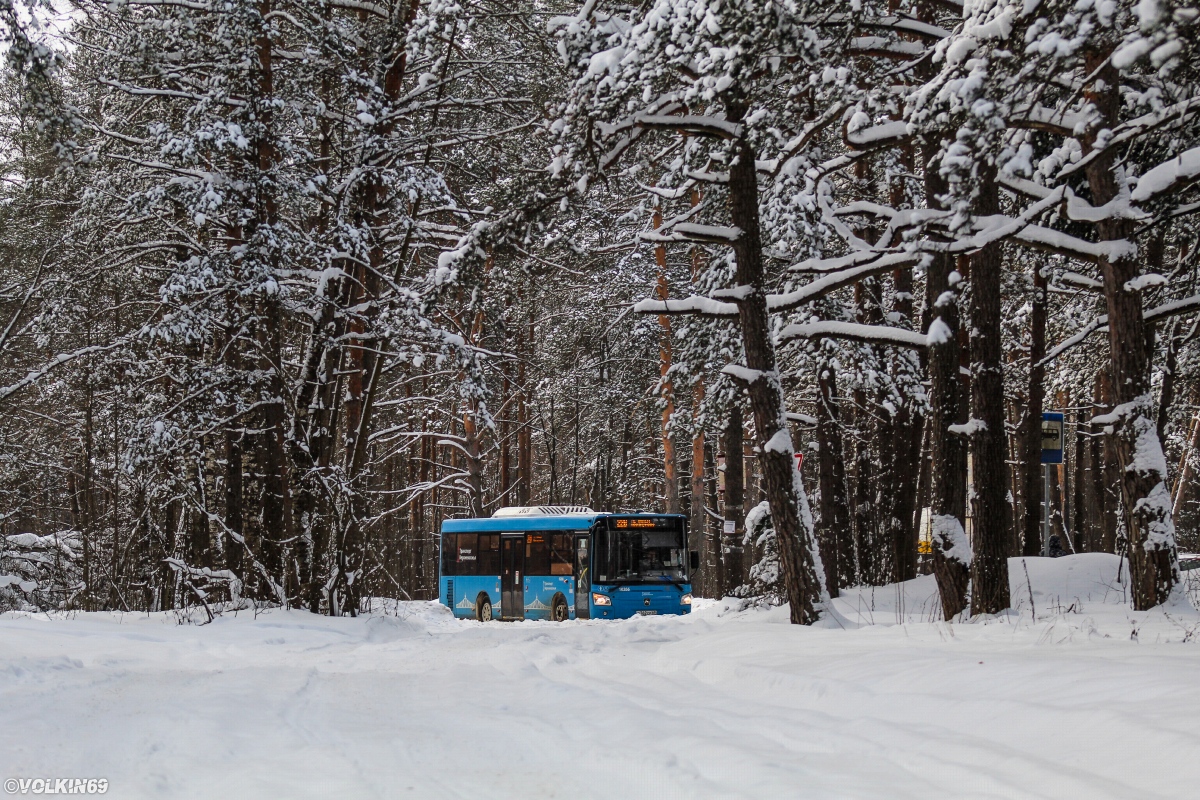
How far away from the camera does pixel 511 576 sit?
2869 cm

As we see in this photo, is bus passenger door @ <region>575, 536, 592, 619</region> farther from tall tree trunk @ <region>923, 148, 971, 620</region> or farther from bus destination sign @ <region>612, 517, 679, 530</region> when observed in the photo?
tall tree trunk @ <region>923, 148, 971, 620</region>

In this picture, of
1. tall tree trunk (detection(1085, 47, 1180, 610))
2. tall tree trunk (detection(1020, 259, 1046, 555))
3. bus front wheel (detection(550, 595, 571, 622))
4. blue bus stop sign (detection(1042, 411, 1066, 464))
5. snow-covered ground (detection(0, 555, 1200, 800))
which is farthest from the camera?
bus front wheel (detection(550, 595, 571, 622))

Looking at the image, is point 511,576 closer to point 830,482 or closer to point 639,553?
point 639,553

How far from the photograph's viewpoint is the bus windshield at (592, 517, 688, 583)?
26.4 metres

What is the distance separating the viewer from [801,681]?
8945 mm

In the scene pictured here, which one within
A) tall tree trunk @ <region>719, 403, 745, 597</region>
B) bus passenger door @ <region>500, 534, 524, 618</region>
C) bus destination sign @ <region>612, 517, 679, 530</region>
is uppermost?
tall tree trunk @ <region>719, 403, 745, 597</region>

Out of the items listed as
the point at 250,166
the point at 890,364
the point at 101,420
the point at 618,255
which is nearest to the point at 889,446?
the point at 890,364

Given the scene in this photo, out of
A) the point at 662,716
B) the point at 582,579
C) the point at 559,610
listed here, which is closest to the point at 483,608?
the point at 559,610

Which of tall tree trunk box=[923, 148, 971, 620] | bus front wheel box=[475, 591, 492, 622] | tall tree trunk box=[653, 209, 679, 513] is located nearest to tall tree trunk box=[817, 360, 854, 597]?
tall tree trunk box=[653, 209, 679, 513]

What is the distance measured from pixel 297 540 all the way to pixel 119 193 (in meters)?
5.95

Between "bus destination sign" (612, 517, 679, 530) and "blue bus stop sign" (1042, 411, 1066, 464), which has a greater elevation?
"blue bus stop sign" (1042, 411, 1066, 464)

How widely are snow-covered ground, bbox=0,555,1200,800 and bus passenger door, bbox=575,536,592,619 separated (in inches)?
509

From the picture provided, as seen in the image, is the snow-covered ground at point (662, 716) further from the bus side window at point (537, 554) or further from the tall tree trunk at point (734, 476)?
the bus side window at point (537, 554)

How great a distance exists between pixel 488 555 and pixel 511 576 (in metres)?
1.12
